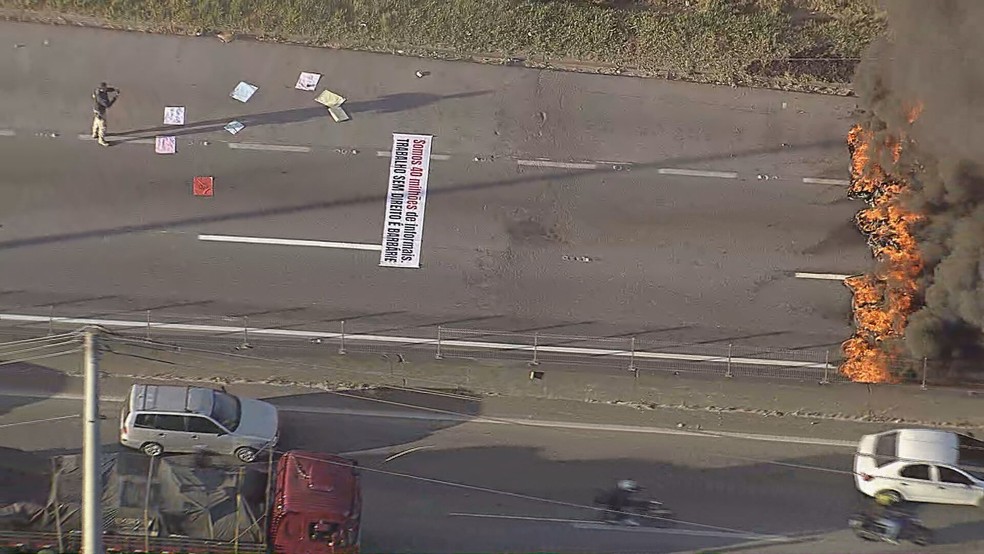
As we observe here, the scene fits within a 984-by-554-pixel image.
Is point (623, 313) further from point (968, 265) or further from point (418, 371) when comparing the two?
point (968, 265)

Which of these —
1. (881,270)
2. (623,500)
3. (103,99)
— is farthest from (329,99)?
(881,270)

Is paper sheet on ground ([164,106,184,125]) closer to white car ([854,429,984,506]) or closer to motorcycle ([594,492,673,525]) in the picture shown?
motorcycle ([594,492,673,525])

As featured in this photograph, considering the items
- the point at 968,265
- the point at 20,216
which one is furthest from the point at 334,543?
the point at 968,265

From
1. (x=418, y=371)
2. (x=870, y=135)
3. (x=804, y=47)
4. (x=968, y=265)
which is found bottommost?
(x=418, y=371)

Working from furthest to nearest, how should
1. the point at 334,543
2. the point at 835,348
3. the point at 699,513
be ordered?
the point at 835,348
the point at 699,513
the point at 334,543

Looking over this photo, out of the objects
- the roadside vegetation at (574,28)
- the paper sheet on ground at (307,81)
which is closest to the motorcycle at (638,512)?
the roadside vegetation at (574,28)

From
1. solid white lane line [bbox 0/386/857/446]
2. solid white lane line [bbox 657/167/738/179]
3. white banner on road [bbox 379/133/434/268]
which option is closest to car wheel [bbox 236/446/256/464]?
solid white lane line [bbox 0/386/857/446]
